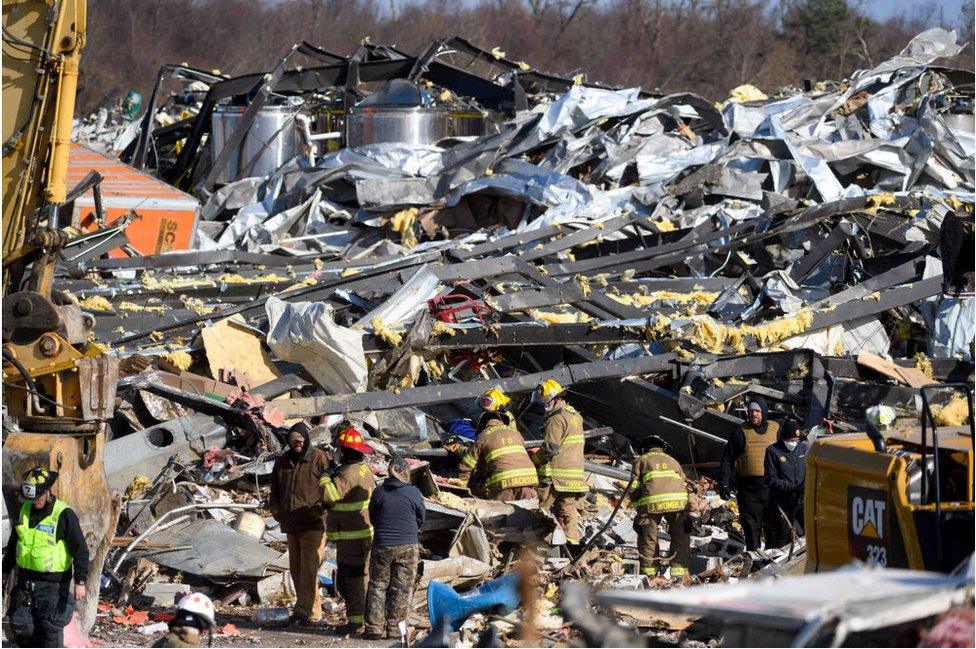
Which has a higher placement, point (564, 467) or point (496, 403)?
point (496, 403)

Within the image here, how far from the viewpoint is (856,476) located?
23.2ft

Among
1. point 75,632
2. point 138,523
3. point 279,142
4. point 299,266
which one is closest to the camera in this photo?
point 75,632

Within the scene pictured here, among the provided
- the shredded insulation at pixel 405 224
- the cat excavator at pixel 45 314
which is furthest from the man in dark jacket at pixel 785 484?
the shredded insulation at pixel 405 224

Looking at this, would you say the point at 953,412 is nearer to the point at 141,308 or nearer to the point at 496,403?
the point at 496,403

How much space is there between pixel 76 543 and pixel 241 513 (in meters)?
3.36

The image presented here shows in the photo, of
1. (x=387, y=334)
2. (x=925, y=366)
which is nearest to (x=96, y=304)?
(x=387, y=334)

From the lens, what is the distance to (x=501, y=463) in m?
10.7

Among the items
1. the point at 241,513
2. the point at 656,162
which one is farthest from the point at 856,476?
the point at 656,162

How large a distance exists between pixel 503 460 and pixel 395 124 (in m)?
13.7

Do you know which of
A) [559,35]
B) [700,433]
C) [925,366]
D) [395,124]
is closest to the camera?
[700,433]

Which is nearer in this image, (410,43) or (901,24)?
(410,43)

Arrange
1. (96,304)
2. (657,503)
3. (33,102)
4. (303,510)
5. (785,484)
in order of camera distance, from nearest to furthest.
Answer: (33,102) < (303,510) < (657,503) < (785,484) < (96,304)

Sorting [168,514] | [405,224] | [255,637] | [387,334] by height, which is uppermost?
[405,224]

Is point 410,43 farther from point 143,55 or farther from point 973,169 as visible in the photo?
point 973,169
